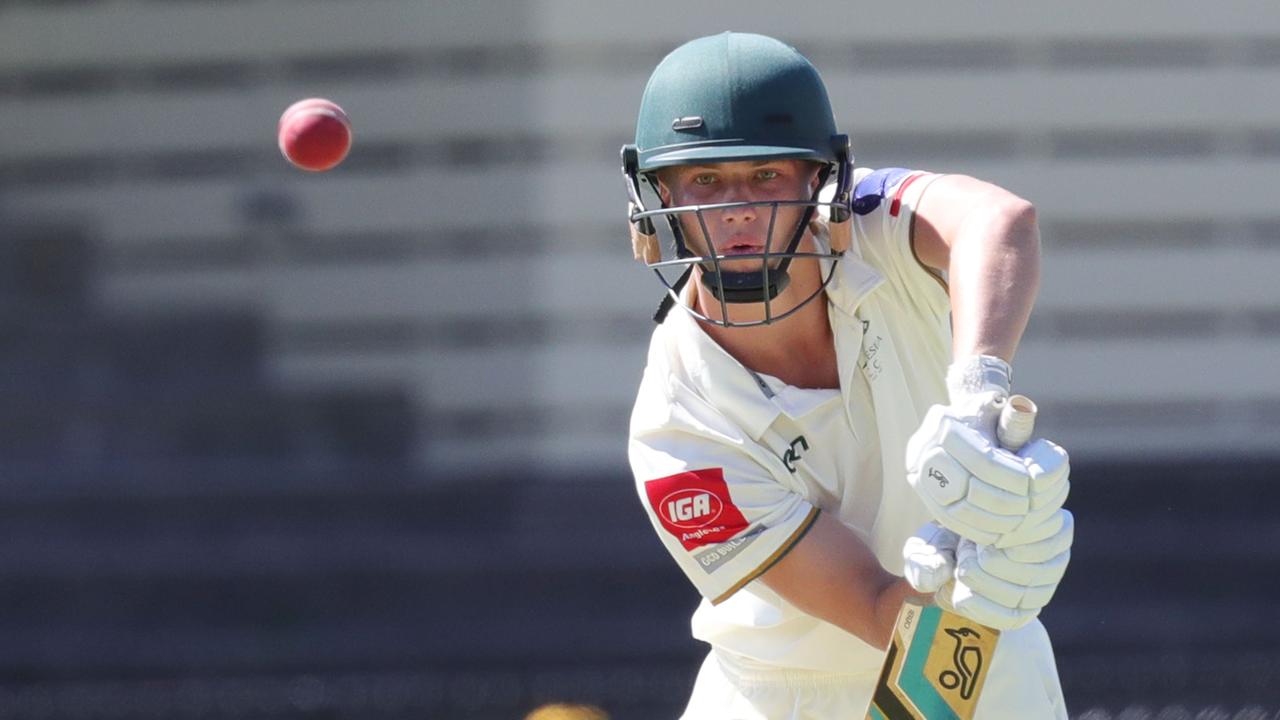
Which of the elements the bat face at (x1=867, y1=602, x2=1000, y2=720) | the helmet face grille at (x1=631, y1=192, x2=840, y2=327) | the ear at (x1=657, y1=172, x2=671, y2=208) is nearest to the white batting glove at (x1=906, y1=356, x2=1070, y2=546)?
the bat face at (x1=867, y1=602, x2=1000, y2=720)

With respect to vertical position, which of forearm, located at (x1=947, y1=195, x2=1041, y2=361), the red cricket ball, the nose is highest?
the red cricket ball

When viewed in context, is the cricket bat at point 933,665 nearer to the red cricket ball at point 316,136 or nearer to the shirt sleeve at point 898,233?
the shirt sleeve at point 898,233

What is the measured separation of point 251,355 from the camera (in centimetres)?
774

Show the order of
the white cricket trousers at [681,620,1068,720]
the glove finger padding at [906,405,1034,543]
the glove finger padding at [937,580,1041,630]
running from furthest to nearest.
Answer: the white cricket trousers at [681,620,1068,720] → the glove finger padding at [937,580,1041,630] → the glove finger padding at [906,405,1034,543]

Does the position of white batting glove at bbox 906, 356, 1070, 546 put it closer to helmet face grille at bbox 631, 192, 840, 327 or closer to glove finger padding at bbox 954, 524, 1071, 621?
glove finger padding at bbox 954, 524, 1071, 621

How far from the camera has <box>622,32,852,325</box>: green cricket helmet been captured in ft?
7.30

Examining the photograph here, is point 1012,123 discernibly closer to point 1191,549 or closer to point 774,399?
point 1191,549

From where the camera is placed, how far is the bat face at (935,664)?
207 cm

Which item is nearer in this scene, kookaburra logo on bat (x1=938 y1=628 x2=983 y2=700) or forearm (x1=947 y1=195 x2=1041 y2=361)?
forearm (x1=947 y1=195 x2=1041 y2=361)

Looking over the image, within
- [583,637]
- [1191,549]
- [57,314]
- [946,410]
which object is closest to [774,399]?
[946,410]

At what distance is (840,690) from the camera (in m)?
A: 2.42

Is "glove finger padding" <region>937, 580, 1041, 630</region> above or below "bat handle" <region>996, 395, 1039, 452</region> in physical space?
below

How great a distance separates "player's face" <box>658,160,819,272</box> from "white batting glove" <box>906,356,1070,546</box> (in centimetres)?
48

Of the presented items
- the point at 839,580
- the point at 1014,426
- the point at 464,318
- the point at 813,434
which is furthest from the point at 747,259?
the point at 464,318
